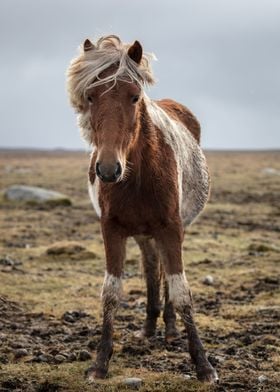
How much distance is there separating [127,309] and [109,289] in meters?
3.47

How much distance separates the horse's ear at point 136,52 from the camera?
6465 millimetres

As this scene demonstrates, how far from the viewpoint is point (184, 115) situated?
10.2 metres

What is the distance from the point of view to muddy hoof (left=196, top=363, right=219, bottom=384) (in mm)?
Answer: 6758

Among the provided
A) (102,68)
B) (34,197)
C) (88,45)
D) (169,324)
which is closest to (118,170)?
(102,68)

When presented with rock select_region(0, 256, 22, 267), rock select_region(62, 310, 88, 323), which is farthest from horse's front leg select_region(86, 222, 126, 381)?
rock select_region(0, 256, 22, 267)

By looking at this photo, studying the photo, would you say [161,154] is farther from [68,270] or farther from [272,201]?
[272,201]

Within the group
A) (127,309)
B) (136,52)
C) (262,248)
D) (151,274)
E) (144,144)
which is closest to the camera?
(136,52)

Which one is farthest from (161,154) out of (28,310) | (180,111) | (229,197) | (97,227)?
(229,197)

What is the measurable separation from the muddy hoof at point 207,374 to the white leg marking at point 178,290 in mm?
707

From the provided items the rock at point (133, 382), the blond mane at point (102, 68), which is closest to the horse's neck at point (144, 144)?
the blond mane at point (102, 68)

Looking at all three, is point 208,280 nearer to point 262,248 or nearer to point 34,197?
point 262,248

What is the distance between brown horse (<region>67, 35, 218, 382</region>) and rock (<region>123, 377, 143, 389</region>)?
0.40 meters

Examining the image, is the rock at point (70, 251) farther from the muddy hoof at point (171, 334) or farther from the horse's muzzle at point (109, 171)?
the horse's muzzle at point (109, 171)

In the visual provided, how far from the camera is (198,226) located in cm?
2102
